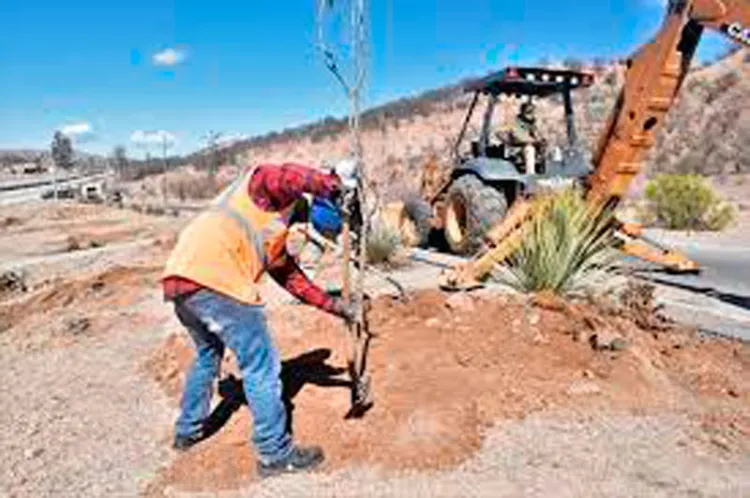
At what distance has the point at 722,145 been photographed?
29.1m

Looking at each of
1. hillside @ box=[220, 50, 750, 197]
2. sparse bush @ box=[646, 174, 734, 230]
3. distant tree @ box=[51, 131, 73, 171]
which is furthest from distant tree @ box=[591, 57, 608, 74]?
distant tree @ box=[51, 131, 73, 171]

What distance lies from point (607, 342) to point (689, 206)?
12.5 m

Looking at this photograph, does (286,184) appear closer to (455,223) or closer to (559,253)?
(559,253)

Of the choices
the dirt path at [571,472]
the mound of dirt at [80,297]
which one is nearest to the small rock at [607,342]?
the dirt path at [571,472]

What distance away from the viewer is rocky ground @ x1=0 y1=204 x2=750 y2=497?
4.31 metres

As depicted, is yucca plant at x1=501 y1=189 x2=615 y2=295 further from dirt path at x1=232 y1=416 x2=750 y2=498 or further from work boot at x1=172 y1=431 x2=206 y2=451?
work boot at x1=172 y1=431 x2=206 y2=451

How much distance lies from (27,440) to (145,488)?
1178 mm

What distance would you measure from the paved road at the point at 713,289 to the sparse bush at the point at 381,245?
3110 mm

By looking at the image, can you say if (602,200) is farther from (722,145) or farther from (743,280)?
(722,145)

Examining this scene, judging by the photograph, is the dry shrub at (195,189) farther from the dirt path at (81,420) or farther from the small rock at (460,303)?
the small rock at (460,303)

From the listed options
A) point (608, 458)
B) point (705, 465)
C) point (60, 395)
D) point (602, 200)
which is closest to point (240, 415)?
point (60, 395)

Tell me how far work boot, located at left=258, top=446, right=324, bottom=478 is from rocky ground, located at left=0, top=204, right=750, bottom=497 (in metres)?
0.07

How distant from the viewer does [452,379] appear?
18.0 feet

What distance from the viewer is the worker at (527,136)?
457 inches
